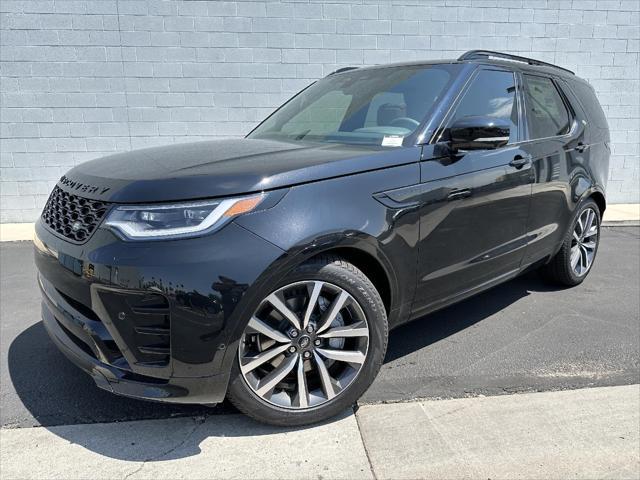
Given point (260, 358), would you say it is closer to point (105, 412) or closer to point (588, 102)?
point (105, 412)

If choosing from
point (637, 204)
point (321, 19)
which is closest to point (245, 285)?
point (321, 19)

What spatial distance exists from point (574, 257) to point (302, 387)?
3171 mm

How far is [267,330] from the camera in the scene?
90.8 inches

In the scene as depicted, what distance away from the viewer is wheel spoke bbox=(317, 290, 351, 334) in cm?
246

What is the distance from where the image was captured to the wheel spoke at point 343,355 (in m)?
2.50

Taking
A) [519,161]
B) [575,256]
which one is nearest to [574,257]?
[575,256]

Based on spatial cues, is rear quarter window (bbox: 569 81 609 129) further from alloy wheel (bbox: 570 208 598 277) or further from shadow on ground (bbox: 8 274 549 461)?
shadow on ground (bbox: 8 274 549 461)

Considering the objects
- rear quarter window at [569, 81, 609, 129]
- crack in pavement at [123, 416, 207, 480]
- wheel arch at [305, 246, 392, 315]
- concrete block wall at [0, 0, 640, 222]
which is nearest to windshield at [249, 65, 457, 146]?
wheel arch at [305, 246, 392, 315]

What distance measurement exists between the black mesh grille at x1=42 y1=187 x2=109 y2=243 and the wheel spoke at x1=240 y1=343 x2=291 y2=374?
2.95 feet

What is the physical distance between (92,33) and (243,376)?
6138 mm

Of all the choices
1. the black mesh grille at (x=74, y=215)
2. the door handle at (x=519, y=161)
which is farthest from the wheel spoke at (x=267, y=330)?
the door handle at (x=519, y=161)

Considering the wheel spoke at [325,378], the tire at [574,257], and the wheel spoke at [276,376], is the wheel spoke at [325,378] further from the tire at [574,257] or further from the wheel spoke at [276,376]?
the tire at [574,257]

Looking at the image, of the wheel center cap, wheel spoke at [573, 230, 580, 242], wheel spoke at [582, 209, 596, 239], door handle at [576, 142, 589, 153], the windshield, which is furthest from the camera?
wheel spoke at [582, 209, 596, 239]

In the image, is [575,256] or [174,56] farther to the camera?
[174,56]
